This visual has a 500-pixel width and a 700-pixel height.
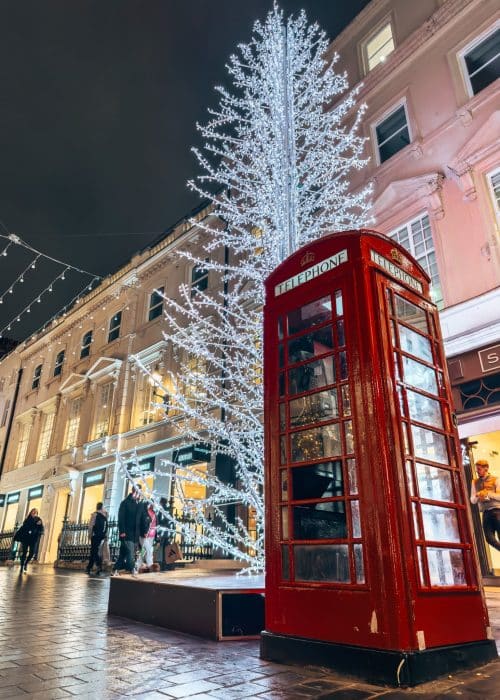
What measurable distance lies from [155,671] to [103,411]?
59.3 ft

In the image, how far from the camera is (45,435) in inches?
955

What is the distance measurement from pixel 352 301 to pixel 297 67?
703 centimetres

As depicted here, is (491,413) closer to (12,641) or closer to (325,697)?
(325,697)

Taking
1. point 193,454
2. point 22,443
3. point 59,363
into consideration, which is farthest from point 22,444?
point 193,454

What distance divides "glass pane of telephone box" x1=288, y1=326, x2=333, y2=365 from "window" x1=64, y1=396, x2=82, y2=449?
19.7 m

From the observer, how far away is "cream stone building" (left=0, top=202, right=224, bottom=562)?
1753cm

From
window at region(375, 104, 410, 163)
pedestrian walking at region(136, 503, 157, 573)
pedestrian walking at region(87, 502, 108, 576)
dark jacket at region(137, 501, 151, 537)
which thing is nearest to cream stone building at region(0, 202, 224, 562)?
pedestrian walking at region(87, 502, 108, 576)

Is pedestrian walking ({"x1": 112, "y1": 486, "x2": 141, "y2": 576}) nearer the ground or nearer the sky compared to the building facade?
nearer the ground

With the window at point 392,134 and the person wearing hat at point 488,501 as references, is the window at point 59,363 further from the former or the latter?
the person wearing hat at point 488,501

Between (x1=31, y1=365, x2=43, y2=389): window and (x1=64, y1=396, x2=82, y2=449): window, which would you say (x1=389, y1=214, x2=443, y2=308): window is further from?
(x1=31, y1=365, x2=43, y2=389): window

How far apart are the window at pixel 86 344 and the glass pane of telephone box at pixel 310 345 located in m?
20.7

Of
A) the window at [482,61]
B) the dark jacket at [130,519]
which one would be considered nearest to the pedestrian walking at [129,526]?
the dark jacket at [130,519]

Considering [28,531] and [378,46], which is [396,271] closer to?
[378,46]

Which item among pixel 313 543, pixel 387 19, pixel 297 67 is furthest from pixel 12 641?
pixel 387 19
